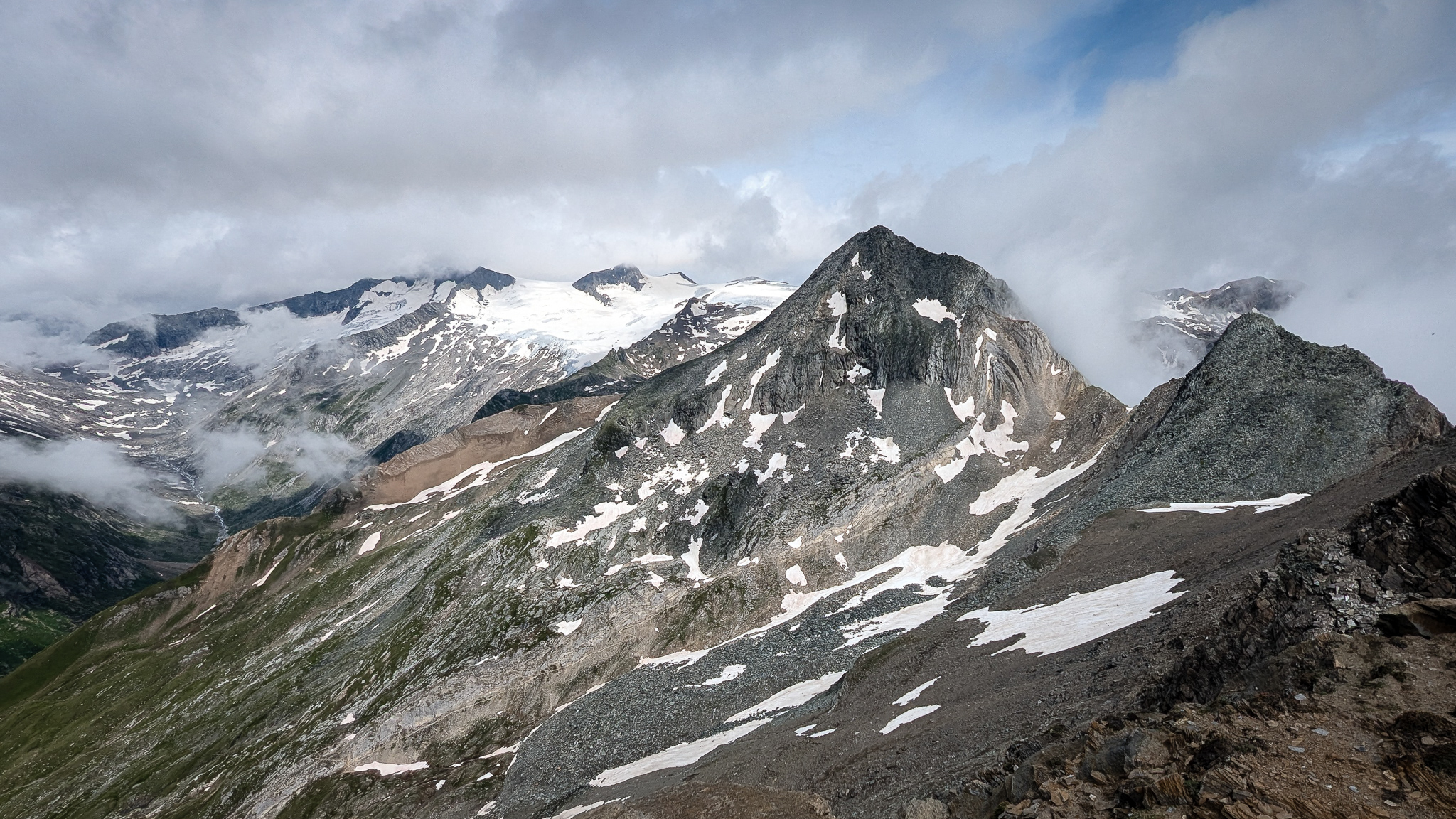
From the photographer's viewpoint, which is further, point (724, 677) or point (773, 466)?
point (773, 466)

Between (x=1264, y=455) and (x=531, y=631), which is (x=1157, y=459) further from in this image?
(x=531, y=631)

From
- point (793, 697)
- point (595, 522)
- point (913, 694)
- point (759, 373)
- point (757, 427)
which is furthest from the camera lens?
point (759, 373)

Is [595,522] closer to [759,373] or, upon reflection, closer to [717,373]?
[717,373]

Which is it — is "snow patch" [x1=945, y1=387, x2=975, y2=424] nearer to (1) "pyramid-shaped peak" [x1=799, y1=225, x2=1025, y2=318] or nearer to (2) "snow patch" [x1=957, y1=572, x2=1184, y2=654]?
(1) "pyramid-shaped peak" [x1=799, y1=225, x2=1025, y2=318]

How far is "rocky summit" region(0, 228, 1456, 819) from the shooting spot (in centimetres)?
2014

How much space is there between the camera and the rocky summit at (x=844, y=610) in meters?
20.1

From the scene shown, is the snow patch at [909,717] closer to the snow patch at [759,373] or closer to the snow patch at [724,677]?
the snow patch at [724,677]

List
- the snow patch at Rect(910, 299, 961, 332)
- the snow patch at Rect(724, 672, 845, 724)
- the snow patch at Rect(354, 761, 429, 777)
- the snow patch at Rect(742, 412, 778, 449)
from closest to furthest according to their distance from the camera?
1. the snow patch at Rect(724, 672, 845, 724)
2. the snow patch at Rect(354, 761, 429, 777)
3. the snow patch at Rect(742, 412, 778, 449)
4. the snow patch at Rect(910, 299, 961, 332)

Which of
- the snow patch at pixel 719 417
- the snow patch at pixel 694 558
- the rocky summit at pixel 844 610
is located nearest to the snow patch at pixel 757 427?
the rocky summit at pixel 844 610

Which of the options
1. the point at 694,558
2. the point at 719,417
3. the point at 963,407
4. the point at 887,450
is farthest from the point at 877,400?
the point at 694,558

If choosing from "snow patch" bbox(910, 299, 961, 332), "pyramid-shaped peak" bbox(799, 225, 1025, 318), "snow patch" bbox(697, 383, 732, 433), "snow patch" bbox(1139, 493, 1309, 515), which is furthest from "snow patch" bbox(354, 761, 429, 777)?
"snow patch" bbox(910, 299, 961, 332)

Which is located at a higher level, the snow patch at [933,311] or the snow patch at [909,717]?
the snow patch at [933,311]

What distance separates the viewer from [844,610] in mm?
77688

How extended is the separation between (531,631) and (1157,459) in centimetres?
8337
